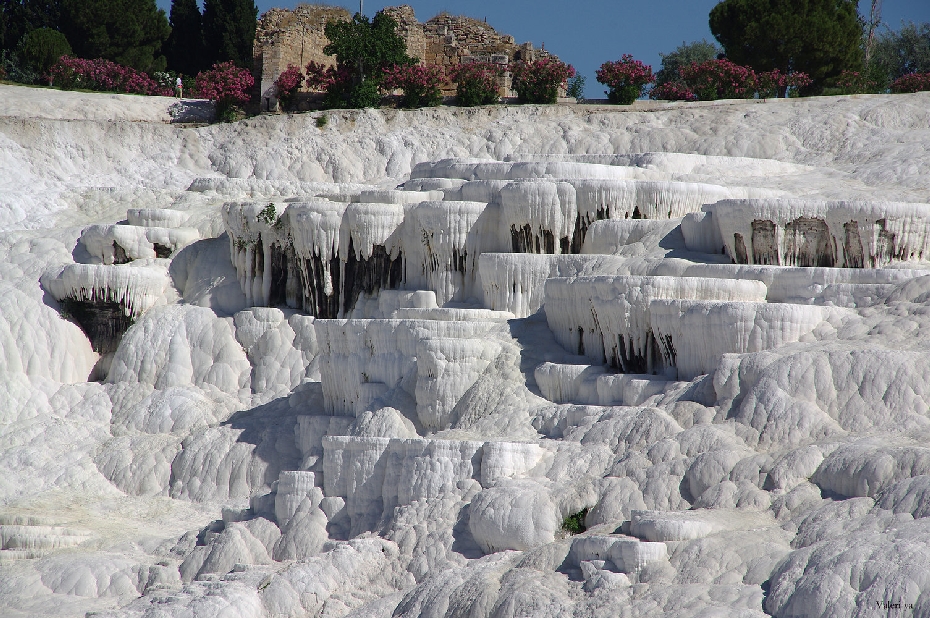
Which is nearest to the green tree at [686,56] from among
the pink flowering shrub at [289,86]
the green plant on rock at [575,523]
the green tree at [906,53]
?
the green tree at [906,53]

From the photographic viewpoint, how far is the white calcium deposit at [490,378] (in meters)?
12.4

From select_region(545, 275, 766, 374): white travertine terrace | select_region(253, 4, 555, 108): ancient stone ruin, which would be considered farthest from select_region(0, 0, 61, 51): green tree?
select_region(545, 275, 766, 374): white travertine terrace

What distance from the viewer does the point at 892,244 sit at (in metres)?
17.9

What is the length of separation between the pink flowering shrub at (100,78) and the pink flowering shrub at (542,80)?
12843mm

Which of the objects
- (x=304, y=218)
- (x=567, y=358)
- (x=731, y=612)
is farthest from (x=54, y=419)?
(x=731, y=612)

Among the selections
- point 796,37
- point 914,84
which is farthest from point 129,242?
point 914,84

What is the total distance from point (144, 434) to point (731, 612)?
42.7ft

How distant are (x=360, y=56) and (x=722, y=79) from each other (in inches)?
407

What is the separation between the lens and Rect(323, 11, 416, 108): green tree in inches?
1315

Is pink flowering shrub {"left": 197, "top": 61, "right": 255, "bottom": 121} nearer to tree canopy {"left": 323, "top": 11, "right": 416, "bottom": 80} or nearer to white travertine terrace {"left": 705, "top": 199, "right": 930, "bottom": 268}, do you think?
tree canopy {"left": 323, "top": 11, "right": 416, "bottom": 80}

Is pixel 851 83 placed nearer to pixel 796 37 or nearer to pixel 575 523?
pixel 796 37

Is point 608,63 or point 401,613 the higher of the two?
point 608,63

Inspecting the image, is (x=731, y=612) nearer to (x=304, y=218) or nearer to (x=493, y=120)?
(x=304, y=218)

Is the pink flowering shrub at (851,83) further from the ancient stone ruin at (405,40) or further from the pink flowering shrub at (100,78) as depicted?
the pink flowering shrub at (100,78)
